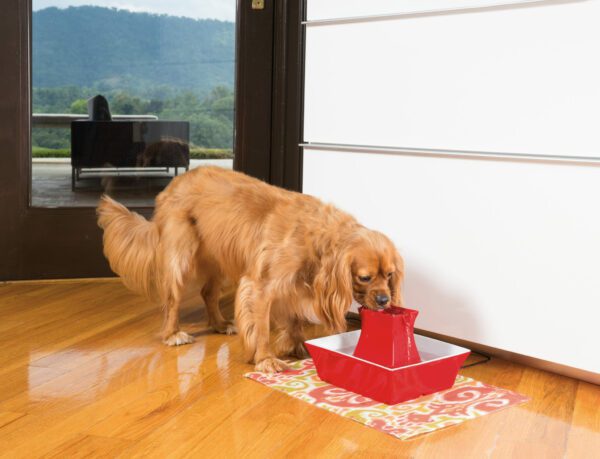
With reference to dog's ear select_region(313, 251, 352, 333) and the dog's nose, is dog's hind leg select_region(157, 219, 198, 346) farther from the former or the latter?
the dog's nose

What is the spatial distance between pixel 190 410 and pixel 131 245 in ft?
3.13

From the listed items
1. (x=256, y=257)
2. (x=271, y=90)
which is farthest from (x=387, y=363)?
(x=271, y=90)

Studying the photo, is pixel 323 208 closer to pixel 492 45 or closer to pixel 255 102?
pixel 492 45

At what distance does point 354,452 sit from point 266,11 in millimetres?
2246

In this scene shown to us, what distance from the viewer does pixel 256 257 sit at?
263 centimetres

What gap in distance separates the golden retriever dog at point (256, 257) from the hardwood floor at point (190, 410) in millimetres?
171

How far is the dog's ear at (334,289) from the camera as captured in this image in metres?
2.42

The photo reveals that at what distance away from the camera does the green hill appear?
3.54 metres

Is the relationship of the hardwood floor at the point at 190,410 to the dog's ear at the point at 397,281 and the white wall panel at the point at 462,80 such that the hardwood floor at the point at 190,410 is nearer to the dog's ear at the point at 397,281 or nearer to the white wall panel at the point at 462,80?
the dog's ear at the point at 397,281

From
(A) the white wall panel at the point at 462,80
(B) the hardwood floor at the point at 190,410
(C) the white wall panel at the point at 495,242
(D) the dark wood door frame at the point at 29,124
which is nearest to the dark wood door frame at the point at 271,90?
(D) the dark wood door frame at the point at 29,124

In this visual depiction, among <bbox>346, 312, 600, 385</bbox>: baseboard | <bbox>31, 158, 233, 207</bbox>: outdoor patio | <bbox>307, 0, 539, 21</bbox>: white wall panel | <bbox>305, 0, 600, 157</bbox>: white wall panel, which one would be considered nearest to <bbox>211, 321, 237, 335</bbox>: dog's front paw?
<bbox>346, 312, 600, 385</bbox>: baseboard

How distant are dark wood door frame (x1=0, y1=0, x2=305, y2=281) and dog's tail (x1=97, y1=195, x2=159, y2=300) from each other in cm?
68

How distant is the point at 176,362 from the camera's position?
2652 mm

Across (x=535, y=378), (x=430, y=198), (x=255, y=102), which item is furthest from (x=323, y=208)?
(x=255, y=102)
